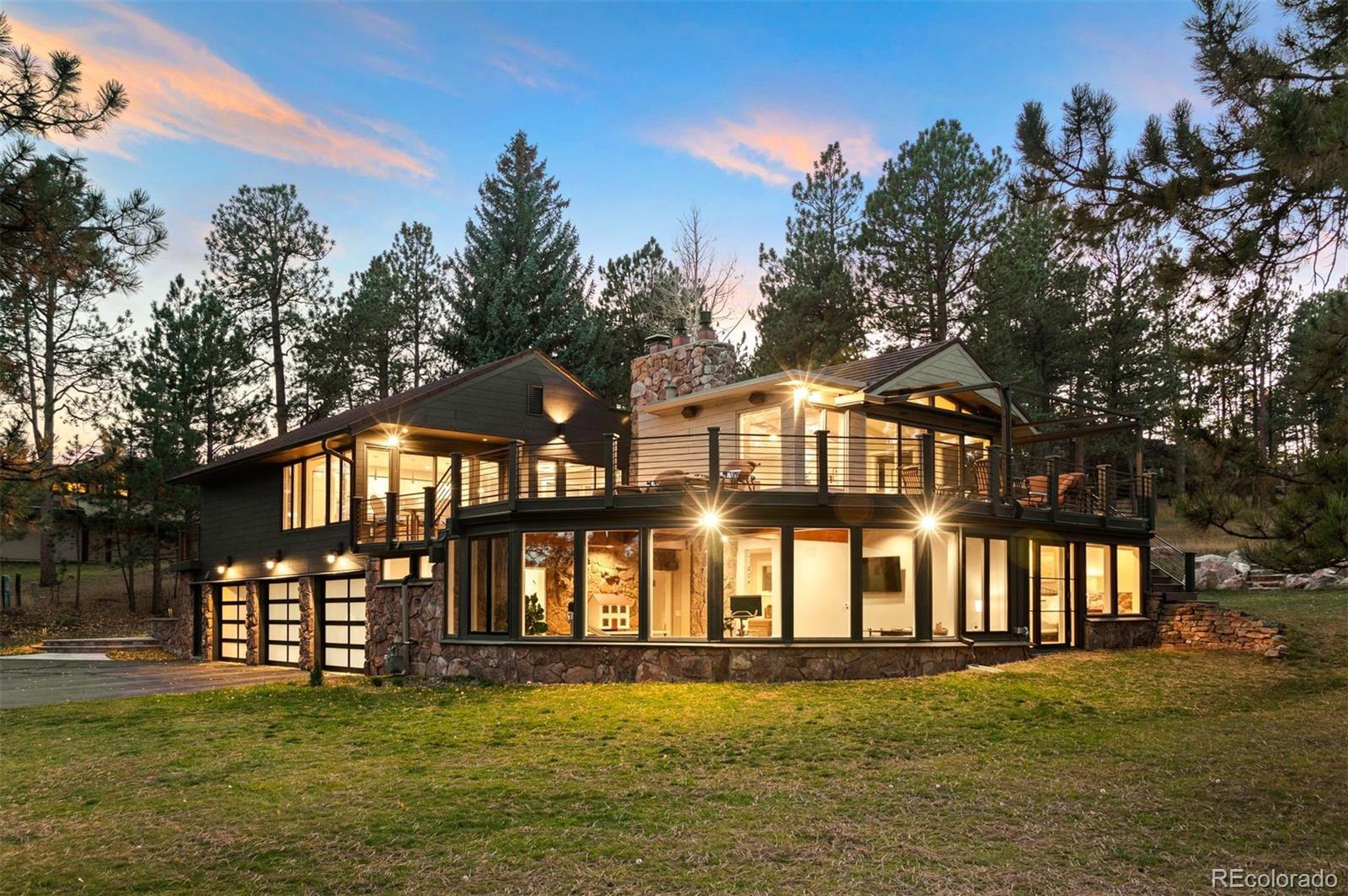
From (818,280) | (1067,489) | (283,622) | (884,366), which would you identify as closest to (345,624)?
(283,622)

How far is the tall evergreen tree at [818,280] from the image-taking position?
30.3 meters

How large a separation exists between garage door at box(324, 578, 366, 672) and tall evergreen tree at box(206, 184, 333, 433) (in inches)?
616

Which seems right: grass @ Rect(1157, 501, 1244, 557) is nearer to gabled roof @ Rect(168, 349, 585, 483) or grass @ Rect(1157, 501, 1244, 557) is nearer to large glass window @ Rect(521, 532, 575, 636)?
gabled roof @ Rect(168, 349, 585, 483)

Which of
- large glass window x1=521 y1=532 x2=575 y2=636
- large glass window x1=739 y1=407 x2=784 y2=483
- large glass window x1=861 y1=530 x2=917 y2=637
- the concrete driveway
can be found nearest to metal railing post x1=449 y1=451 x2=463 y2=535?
large glass window x1=521 y1=532 x2=575 y2=636

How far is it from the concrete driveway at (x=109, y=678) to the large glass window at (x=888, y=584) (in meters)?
9.98

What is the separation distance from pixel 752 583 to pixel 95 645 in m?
19.8

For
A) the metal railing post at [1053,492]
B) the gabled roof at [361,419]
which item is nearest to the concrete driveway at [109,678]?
the gabled roof at [361,419]

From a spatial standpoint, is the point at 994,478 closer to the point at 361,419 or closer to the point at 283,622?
the point at 361,419

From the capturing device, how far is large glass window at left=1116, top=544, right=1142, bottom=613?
19547mm

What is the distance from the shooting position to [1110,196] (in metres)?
7.82

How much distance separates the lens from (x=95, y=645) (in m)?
26.3

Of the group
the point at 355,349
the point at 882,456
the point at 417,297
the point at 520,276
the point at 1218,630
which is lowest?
the point at 1218,630

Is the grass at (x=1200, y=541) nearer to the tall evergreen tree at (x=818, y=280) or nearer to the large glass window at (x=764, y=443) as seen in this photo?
the tall evergreen tree at (x=818, y=280)

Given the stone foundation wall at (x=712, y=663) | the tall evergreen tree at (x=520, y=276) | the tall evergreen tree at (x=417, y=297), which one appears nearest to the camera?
the stone foundation wall at (x=712, y=663)
